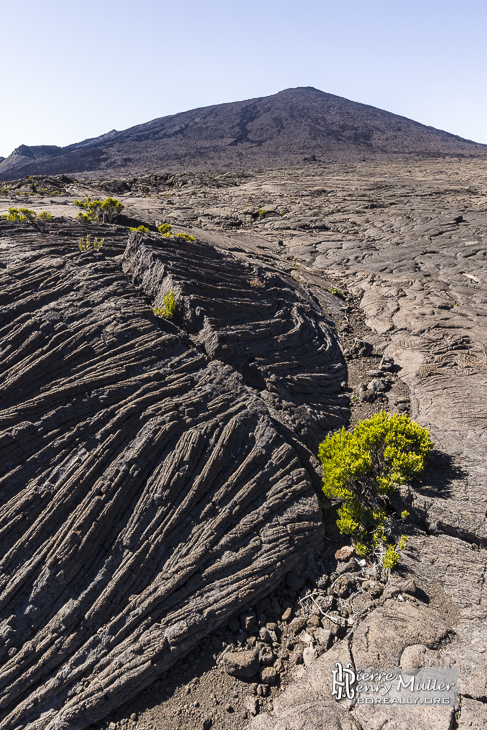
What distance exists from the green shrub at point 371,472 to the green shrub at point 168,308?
6011mm

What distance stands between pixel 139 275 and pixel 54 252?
9.59 feet

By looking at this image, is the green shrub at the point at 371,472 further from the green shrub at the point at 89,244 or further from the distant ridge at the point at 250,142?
the distant ridge at the point at 250,142

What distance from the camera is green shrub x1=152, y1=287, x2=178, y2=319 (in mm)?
12273

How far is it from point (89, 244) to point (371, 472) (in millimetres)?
12479

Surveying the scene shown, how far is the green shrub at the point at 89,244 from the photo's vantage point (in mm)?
14388

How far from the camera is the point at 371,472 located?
928 cm

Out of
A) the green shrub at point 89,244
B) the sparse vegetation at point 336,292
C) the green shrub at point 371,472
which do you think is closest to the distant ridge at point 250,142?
the sparse vegetation at point 336,292

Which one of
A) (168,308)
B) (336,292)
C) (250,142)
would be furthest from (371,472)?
(250,142)

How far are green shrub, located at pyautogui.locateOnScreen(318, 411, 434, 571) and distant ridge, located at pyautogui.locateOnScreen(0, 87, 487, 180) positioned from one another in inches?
3667

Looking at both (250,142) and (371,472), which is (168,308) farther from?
(250,142)

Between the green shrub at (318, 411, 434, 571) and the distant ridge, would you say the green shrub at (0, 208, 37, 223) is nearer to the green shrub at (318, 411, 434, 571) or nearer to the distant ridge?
the green shrub at (318, 411, 434, 571)

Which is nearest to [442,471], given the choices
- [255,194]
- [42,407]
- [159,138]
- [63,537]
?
[63,537]

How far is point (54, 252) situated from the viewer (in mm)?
13555

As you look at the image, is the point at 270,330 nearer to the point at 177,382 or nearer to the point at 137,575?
the point at 177,382
